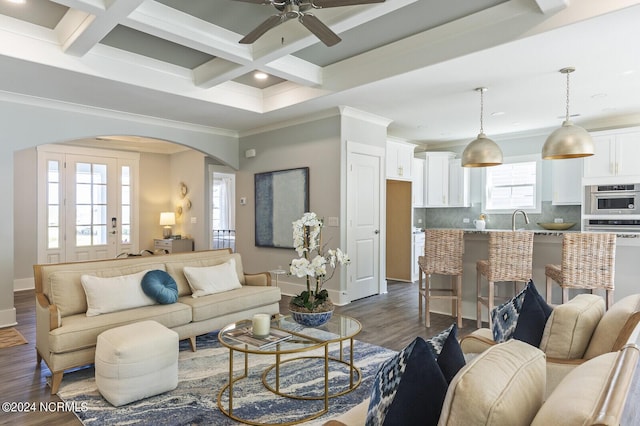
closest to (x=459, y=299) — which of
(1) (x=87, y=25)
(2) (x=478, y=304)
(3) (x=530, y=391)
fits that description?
(2) (x=478, y=304)

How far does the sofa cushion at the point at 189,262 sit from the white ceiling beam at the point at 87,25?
7.00 feet

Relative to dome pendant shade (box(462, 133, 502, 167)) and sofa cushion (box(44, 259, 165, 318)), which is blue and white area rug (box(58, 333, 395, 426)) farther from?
dome pendant shade (box(462, 133, 502, 167))

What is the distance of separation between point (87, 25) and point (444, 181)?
6.26 meters

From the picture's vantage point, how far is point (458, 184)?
296 inches

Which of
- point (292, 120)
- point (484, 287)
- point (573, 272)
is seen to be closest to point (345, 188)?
point (292, 120)

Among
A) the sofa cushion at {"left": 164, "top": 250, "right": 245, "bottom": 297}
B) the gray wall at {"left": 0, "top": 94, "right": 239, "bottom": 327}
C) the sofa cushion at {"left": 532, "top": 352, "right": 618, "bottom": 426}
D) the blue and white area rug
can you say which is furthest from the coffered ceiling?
the blue and white area rug

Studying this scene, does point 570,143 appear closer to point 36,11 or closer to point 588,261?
point 588,261

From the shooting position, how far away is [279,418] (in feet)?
7.98

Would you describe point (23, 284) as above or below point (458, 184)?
below

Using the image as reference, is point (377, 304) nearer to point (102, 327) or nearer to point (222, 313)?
point (222, 313)

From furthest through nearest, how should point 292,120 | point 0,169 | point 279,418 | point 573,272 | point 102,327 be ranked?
point 292,120, point 0,169, point 573,272, point 102,327, point 279,418

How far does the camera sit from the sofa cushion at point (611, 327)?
164cm

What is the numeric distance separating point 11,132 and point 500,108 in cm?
612

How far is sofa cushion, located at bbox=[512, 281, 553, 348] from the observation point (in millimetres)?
1903
